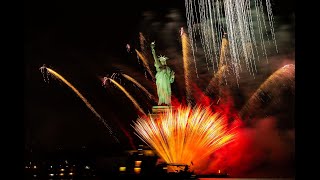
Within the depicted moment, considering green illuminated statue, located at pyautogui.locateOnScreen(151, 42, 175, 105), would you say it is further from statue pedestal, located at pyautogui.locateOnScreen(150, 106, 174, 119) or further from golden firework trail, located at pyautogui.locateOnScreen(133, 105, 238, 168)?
golden firework trail, located at pyautogui.locateOnScreen(133, 105, 238, 168)

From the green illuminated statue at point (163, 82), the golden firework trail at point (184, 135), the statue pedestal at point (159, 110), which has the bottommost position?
the golden firework trail at point (184, 135)

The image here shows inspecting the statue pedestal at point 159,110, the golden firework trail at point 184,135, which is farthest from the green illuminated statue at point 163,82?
the golden firework trail at point 184,135

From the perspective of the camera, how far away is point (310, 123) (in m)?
6.65

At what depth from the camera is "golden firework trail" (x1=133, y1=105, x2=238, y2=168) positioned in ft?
84.8

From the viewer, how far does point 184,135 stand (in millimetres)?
25922

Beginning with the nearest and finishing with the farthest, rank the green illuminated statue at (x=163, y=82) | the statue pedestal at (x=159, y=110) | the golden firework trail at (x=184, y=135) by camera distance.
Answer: the golden firework trail at (x=184, y=135)
the statue pedestal at (x=159, y=110)
the green illuminated statue at (x=163, y=82)

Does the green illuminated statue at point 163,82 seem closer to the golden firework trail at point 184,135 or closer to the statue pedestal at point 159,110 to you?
the statue pedestal at point 159,110

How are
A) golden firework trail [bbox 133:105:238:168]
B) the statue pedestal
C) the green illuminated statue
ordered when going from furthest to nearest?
1. the green illuminated statue
2. the statue pedestal
3. golden firework trail [bbox 133:105:238:168]

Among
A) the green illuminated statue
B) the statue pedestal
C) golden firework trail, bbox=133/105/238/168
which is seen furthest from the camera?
the green illuminated statue

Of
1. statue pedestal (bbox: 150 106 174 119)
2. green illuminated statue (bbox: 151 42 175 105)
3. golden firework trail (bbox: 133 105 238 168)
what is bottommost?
golden firework trail (bbox: 133 105 238 168)

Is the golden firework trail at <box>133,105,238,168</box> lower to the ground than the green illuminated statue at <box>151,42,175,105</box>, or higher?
lower

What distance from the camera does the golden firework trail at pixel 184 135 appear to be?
2586 centimetres

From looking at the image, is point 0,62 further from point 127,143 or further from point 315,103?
point 127,143

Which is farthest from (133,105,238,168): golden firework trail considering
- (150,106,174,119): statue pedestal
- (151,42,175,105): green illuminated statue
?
(151,42,175,105): green illuminated statue
